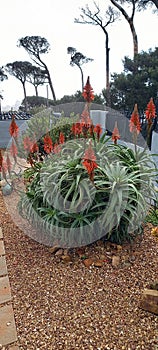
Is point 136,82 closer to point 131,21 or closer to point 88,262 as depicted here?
point 131,21

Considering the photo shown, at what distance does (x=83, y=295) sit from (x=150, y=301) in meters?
0.41

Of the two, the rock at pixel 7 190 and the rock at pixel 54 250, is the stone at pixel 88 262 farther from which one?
the rock at pixel 7 190

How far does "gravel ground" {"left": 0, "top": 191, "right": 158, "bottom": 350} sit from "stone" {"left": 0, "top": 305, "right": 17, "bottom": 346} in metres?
0.03

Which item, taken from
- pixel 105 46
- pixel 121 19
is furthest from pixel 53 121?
pixel 121 19

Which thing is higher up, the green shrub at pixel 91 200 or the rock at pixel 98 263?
the green shrub at pixel 91 200

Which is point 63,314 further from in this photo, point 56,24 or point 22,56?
point 22,56

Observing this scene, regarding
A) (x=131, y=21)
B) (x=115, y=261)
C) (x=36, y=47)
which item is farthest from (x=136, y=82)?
(x=115, y=261)

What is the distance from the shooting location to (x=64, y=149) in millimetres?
2438

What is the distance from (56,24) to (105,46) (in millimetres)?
1891

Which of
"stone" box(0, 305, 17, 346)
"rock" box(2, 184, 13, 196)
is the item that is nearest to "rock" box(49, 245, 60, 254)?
"stone" box(0, 305, 17, 346)

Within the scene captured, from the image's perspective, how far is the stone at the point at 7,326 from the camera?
54.5 inches

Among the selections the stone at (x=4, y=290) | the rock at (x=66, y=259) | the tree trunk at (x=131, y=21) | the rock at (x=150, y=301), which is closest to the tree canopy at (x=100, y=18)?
the tree trunk at (x=131, y=21)

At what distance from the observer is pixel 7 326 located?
1.46 meters

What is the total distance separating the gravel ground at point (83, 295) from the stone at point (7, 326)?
1.3 inches
